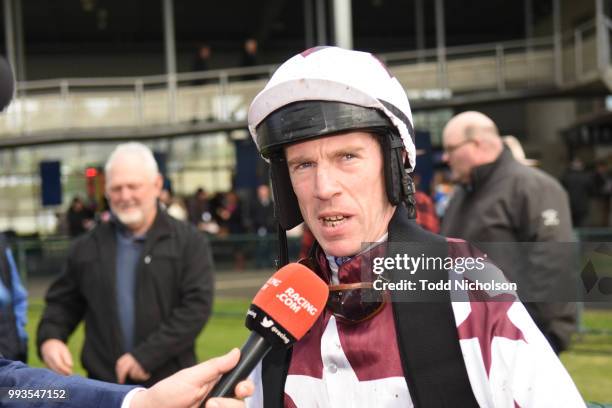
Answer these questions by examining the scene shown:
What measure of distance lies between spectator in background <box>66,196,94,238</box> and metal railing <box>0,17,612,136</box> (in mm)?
1972

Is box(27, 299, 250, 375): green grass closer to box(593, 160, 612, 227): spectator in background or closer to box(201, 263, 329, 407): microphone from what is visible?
box(201, 263, 329, 407): microphone

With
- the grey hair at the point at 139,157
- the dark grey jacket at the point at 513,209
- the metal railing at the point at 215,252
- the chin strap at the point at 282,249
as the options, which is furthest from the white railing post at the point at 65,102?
the chin strap at the point at 282,249

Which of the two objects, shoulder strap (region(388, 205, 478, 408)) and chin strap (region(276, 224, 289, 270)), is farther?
chin strap (region(276, 224, 289, 270))

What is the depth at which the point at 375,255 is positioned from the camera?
4.89ft

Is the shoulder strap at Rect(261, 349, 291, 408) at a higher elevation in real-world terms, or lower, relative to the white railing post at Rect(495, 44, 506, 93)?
lower

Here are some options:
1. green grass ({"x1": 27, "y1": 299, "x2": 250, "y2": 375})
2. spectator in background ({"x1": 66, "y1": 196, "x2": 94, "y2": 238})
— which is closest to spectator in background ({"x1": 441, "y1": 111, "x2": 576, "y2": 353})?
green grass ({"x1": 27, "y1": 299, "x2": 250, "y2": 375})

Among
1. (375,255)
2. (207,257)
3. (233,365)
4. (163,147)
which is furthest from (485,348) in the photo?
(163,147)

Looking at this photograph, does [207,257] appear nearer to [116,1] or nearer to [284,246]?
[284,246]

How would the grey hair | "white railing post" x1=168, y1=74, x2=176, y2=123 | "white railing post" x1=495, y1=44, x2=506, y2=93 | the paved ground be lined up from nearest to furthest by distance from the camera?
the grey hair, the paved ground, "white railing post" x1=495, y1=44, x2=506, y2=93, "white railing post" x1=168, y1=74, x2=176, y2=123

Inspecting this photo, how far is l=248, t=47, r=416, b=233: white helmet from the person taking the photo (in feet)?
5.08

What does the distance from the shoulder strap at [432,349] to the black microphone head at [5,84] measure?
94cm

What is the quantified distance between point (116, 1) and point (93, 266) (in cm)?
2032

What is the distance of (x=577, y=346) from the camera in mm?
7199

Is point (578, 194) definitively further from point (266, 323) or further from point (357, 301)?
point (266, 323)
